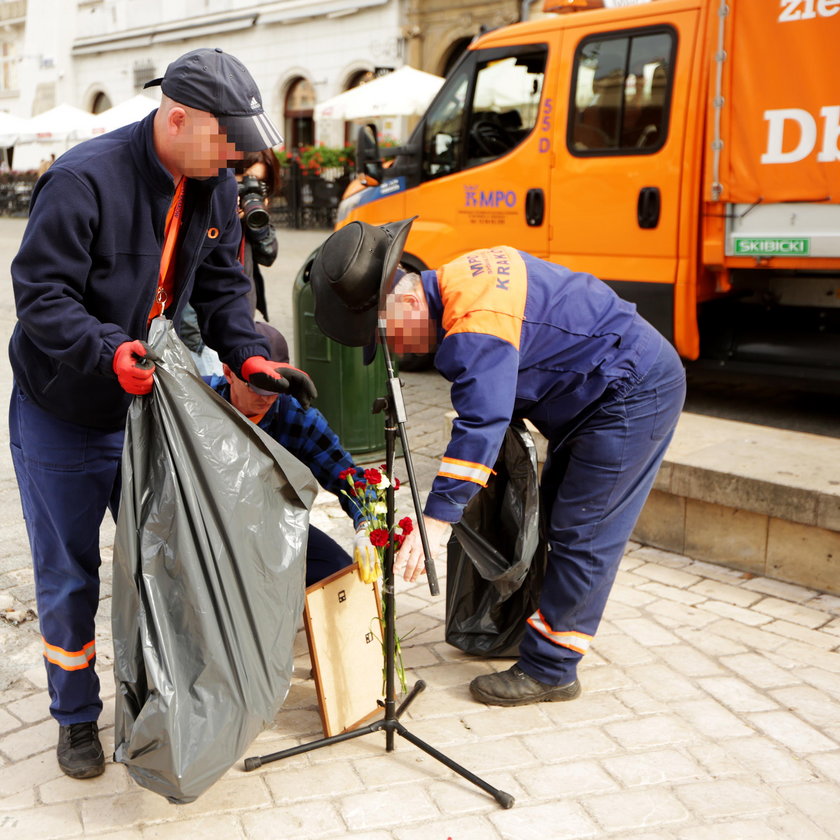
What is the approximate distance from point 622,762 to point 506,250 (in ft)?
4.78

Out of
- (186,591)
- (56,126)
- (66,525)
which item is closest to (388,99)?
(56,126)

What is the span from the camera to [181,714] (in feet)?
7.67

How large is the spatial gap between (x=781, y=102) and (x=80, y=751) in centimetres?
495

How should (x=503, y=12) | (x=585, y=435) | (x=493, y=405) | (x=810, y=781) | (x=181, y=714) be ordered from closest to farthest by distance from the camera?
(x=181, y=714) < (x=493, y=405) < (x=810, y=781) < (x=585, y=435) < (x=503, y=12)

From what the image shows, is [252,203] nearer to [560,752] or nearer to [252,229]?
[252,229]

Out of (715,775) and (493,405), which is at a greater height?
(493,405)

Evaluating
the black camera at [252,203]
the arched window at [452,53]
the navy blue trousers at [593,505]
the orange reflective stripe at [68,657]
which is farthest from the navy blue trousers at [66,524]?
the arched window at [452,53]

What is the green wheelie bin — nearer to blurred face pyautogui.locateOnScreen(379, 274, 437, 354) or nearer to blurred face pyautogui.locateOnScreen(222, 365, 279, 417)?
blurred face pyautogui.locateOnScreen(222, 365, 279, 417)

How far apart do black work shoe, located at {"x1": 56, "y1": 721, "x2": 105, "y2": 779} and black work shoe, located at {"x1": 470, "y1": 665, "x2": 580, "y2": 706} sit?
3.70 ft

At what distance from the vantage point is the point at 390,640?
2.73 meters

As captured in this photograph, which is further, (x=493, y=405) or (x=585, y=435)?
(x=585, y=435)

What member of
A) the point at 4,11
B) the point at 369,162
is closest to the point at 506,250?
the point at 369,162

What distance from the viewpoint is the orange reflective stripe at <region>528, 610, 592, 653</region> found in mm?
3100

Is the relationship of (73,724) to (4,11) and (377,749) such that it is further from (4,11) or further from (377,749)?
(4,11)
